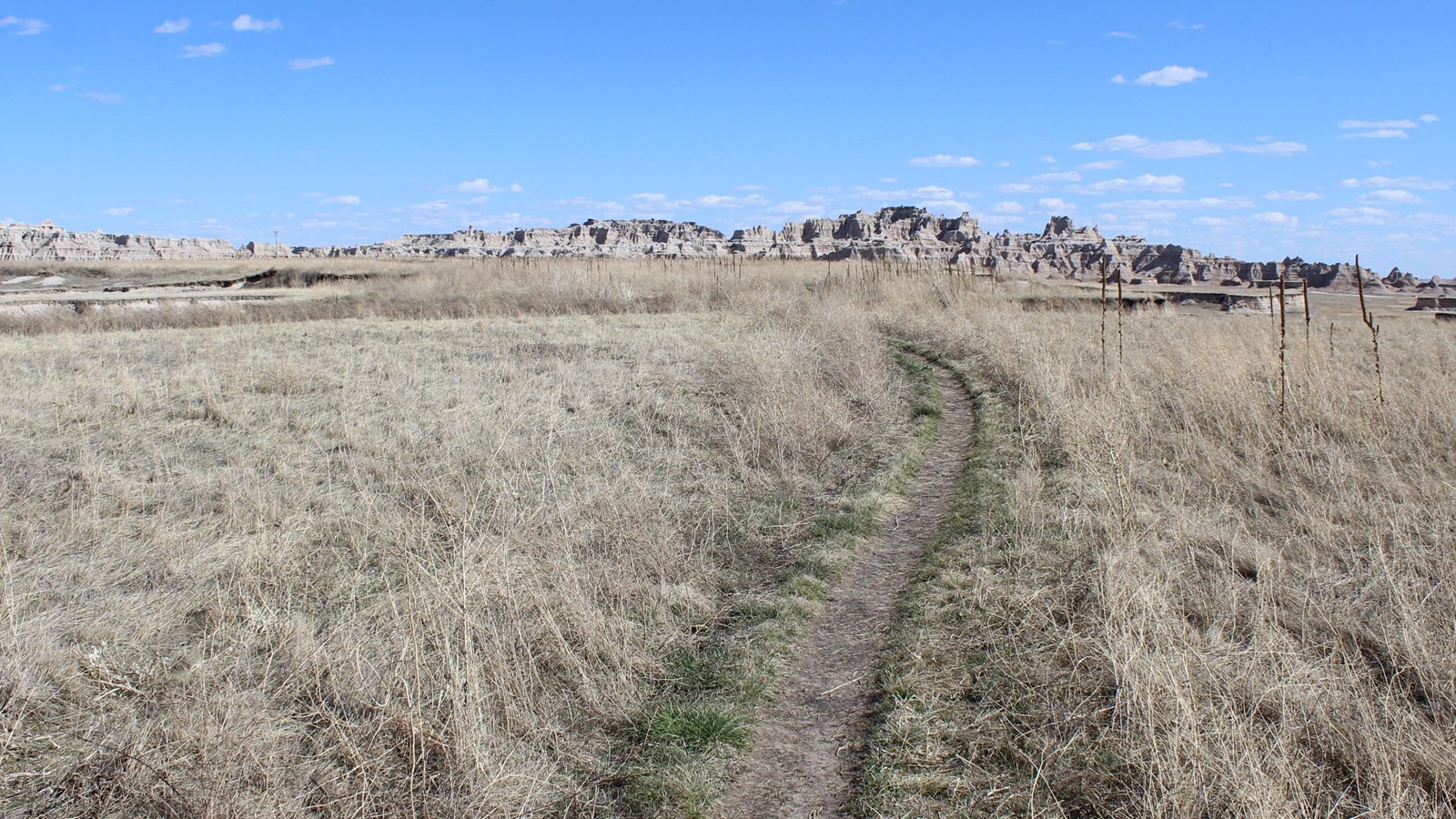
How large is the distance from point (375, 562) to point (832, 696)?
10.6 feet

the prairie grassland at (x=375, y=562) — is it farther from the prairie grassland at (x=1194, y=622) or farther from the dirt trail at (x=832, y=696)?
the prairie grassland at (x=1194, y=622)

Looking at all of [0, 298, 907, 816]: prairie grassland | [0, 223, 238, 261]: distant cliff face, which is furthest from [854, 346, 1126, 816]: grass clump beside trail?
[0, 223, 238, 261]: distant cliff face

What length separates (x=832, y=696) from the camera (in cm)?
396

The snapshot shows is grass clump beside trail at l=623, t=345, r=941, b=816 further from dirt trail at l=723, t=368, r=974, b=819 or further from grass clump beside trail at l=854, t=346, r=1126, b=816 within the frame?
grass clump beside trail at l=854, t=346, r=1126, b=816

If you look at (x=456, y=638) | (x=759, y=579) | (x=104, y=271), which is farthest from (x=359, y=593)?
(x=104, y=271)

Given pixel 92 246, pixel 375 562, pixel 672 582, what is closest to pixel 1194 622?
pixel 672 582

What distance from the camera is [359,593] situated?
16.6 ft

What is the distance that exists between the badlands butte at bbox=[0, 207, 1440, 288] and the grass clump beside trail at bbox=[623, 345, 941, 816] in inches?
1870

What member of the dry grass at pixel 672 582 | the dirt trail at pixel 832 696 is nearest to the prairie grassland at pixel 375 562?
the dry grass at pixel 672 582

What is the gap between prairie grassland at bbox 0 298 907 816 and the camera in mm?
3369

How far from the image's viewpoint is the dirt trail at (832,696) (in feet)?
10.8

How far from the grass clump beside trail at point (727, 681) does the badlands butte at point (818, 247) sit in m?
47.5

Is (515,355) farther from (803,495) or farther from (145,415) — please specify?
(803,495)

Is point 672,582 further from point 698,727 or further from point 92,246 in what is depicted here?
point 92,246
